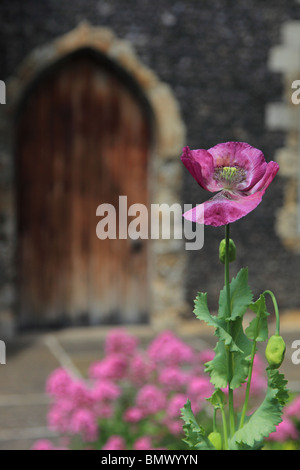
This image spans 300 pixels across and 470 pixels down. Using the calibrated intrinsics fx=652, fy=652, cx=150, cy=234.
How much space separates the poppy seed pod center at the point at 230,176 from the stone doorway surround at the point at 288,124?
18.4 feet

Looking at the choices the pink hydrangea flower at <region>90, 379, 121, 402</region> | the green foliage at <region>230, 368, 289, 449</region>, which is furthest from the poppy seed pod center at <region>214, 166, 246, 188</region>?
the pink hydrangea flower at <region>90, 379, 121, 402</region>

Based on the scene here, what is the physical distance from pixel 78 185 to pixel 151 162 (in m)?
0.74

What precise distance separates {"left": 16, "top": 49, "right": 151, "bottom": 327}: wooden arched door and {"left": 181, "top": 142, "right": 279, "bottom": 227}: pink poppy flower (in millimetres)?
5151

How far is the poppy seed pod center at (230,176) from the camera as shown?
0.85 meters

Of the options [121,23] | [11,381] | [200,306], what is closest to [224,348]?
[200,306]

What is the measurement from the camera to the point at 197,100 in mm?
6121

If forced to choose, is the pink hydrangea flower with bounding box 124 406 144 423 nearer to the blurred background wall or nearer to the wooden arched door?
the blurred background wall

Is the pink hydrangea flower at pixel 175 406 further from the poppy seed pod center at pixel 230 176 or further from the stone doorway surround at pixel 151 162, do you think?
the stone doorway surround at pixel 151 162

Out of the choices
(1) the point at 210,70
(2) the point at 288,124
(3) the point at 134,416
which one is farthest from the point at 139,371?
(2) the point at 288,124

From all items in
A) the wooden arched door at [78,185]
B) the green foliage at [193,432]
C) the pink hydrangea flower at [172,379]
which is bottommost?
the pink hydrangea flower at [172,379]

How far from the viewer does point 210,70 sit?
20.1ft

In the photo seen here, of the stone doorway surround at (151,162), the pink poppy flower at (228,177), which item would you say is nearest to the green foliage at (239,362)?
the pink poppy flower at (228,177)

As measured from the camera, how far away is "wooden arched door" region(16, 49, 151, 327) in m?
5.90
